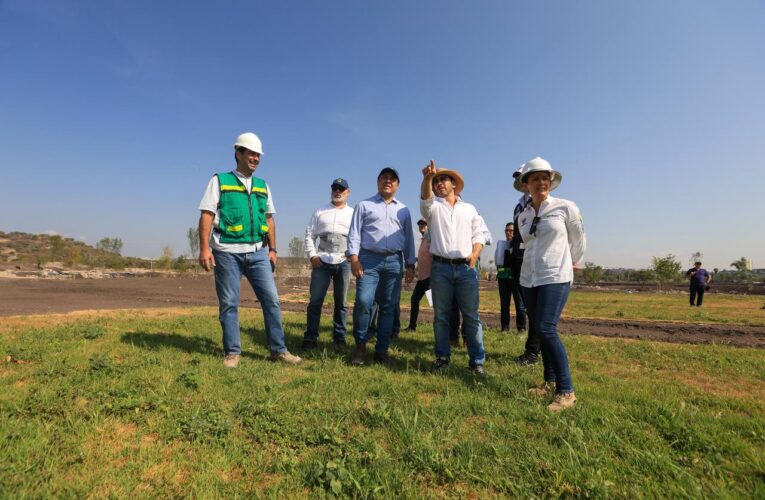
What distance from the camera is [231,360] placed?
4258 millimetres

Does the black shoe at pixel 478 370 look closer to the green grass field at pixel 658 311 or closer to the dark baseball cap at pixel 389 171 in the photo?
the dark baseball cap at pixel 389 171

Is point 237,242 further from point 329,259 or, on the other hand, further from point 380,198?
point 380,198

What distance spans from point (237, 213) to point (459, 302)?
2.88 m

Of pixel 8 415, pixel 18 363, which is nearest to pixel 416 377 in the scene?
pixel 8 415

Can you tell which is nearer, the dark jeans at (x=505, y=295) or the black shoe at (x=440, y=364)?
the black shoe at (x=440, y=364)

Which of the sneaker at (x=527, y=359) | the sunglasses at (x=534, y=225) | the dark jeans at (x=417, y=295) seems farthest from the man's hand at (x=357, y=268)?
A: the dark jeans at (x=417, y=295)

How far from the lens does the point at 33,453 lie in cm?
215

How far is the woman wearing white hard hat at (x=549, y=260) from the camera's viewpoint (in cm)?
336

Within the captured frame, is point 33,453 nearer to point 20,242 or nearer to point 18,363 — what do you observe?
point 18,363

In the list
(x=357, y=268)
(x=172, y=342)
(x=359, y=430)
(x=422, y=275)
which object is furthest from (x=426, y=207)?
(x=172, y=342)

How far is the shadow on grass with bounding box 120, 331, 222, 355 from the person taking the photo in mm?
4887

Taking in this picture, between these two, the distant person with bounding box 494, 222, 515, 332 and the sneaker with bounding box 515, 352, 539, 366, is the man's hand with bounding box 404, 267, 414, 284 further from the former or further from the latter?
the distant person with bounding box 494, 222, 515, 332

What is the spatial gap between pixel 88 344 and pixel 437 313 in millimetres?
4604

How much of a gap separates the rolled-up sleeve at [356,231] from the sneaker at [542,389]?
2.44 metres
